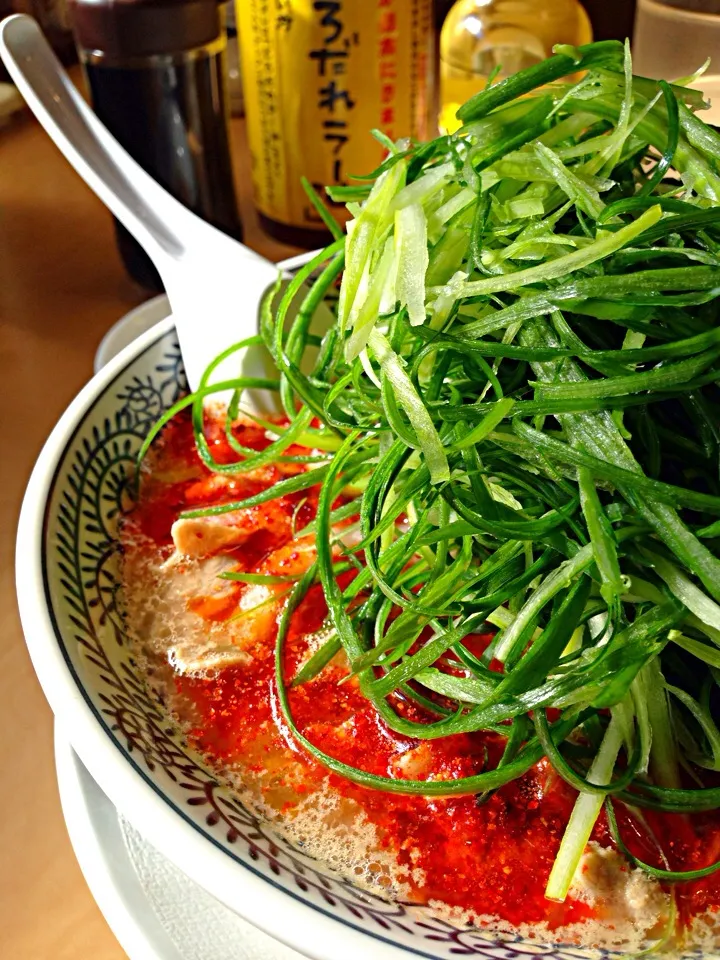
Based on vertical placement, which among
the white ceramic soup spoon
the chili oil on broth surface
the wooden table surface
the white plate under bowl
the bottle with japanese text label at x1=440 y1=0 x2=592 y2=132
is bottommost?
the wooden table surface

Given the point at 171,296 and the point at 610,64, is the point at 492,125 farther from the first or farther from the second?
the point at 171,296

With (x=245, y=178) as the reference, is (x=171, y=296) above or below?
above

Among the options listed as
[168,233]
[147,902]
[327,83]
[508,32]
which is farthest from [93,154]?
[147,902]

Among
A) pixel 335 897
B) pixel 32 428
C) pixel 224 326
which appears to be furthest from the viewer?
pixel 32 428

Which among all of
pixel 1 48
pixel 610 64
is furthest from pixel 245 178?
pixel 610 64

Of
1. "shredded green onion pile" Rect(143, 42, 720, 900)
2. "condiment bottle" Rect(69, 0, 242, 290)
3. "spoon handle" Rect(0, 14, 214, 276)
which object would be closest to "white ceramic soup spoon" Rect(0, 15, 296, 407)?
"spoon handle" Rect(0, 14, 214, 276)

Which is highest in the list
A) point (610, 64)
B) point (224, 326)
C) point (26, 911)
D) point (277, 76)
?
point (610, 64)

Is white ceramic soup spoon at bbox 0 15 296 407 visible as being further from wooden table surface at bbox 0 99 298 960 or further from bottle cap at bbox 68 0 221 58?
wooden table surface at bbox 0 99 298 960
